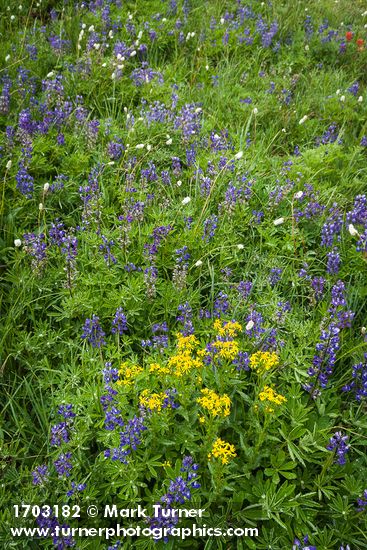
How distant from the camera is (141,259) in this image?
3.04 metres

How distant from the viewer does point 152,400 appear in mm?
2055

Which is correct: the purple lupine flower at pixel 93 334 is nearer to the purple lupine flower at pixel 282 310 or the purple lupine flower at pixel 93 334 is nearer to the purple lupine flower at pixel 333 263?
the purple lupine flower at pixel 282 310

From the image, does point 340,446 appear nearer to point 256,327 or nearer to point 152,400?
point 256,327

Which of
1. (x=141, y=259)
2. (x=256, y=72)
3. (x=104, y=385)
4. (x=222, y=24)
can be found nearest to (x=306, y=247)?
(x=141, y=259)

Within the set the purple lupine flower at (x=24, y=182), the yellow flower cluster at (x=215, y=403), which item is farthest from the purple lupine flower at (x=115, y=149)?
the yellow flower cluster at (x=215, y=403)

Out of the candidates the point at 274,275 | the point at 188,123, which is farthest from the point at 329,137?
the point at 274,275

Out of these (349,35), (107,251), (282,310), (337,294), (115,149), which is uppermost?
(349,35)

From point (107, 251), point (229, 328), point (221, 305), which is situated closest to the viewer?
point (229, 328)

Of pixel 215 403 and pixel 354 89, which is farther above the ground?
pixel 354 89

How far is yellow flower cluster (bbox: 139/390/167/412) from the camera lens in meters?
2.05

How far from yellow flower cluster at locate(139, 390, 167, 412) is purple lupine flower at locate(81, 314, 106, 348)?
52 centimetres

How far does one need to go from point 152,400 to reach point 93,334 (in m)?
0.72

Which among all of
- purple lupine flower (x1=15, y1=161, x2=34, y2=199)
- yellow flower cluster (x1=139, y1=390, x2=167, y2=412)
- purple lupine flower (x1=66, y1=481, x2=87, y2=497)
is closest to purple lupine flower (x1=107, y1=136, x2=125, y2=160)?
purple lupine flower (x1=15, y1=161, x2=34, y2=199)

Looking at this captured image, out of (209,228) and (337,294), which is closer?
(337,294)
